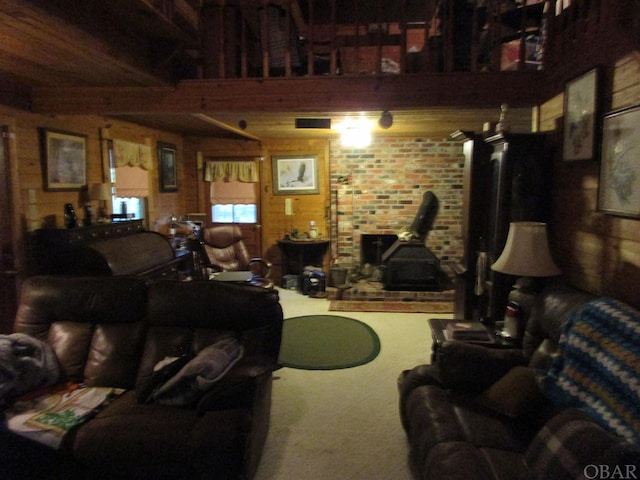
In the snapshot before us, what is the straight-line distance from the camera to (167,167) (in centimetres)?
601

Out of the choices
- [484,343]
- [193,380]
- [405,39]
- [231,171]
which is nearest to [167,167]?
[231,171]

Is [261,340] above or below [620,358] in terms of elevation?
below

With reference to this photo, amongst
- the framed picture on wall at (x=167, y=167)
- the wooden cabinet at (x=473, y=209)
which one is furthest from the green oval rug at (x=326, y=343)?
the framed picture on wall at (x=167, y=167)

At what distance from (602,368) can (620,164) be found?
105 centimetres

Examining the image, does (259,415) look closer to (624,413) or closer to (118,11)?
(624,413)

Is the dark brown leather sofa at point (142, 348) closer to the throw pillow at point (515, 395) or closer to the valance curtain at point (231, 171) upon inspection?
the throw pillow at point (515, 395)

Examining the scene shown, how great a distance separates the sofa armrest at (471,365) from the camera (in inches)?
87.5

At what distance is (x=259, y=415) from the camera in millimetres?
2184

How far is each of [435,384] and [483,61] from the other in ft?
9.62

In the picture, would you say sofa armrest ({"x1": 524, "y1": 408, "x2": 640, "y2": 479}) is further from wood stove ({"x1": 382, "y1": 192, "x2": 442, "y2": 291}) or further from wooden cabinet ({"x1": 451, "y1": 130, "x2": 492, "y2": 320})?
wood stove ({"x1": 382, "y1": 192, "x2": 442, "y2": 291})

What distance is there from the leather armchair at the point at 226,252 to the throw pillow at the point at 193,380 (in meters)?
3.62

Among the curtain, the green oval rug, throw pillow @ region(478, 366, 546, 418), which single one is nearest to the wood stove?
the green oval rug

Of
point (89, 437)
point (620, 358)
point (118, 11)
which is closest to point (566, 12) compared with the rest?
point (620, 358)

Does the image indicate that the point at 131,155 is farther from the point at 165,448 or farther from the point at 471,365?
the point at 471,365
